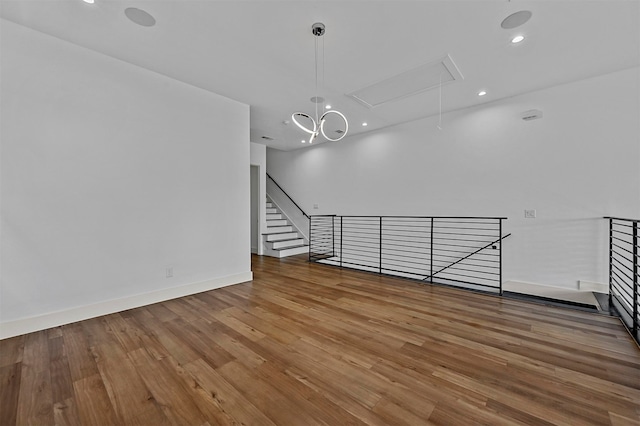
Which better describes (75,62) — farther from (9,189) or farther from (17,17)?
(9,189)

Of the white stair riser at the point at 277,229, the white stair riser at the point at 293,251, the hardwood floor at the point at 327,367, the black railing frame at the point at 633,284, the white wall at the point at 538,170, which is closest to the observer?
the hardwood floor at the point at 327,367

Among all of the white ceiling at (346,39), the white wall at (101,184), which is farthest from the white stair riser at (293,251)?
the white ceiling at (346,39)

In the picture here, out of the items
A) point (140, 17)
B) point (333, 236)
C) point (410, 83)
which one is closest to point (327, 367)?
point (140, 17)

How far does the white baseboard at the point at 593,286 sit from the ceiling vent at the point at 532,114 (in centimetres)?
250

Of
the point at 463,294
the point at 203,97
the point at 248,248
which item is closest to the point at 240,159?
the point at 203,97

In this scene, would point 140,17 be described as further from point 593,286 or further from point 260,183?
point 593,286

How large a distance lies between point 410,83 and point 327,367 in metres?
3.67

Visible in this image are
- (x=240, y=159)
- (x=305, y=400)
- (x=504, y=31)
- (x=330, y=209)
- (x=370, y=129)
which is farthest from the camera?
(x=330, y=209)

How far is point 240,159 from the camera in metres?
4.22

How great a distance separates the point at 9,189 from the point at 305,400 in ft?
10.7

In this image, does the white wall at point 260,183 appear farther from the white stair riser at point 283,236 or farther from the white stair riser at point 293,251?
the white stair riser at point 293,251

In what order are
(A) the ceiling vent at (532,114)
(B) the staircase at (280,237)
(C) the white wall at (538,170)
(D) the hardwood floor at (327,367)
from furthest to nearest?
(B) the staircase at (280,237) → (A) the ceiling vent at (532,114) → (C) the white wall at (538,170) → (D) the hardwood floor at (327,367)

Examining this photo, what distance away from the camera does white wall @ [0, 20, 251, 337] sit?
2.50 metres

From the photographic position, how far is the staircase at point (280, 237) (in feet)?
21.3
